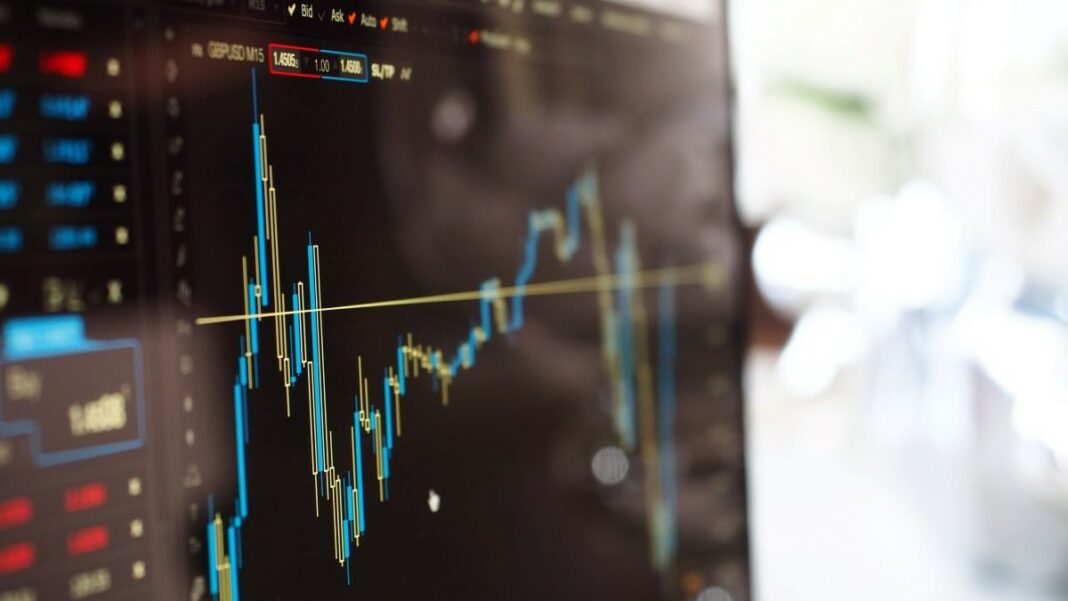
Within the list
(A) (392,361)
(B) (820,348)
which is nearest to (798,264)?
(B) (820,348)

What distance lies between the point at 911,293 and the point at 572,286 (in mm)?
395

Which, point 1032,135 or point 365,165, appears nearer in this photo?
point 365,165

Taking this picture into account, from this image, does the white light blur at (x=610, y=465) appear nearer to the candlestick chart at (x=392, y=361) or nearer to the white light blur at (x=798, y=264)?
the candlestick chart at (x=392, y=361)

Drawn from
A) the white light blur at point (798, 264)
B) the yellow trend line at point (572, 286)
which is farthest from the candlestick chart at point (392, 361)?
the white light blur at point (798, 264)

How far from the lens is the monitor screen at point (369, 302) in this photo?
445mm

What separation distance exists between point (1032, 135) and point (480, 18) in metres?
0.55

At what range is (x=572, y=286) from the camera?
696 mm

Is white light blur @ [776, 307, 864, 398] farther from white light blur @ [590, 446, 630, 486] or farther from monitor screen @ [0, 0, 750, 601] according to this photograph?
white light blur @ [590, 446, 630, 486]

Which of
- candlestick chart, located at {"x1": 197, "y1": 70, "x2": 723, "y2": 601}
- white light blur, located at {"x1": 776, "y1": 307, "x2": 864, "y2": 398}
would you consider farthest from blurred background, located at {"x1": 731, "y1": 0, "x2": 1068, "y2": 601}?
candlestick chart, located at {"x1": 197, "y1": 70, "x2": 723, "y2": 601}

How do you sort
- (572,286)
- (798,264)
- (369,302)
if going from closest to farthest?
1. (369,302)
2. (572,286)
3. (798,264)

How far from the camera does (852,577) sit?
906mm

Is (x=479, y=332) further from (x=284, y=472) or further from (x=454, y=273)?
(x=284, y=472)

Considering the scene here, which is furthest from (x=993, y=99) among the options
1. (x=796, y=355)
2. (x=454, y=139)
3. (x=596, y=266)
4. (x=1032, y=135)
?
(x=454, y=139)

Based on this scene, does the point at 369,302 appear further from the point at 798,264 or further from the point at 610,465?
the point at 798,264
